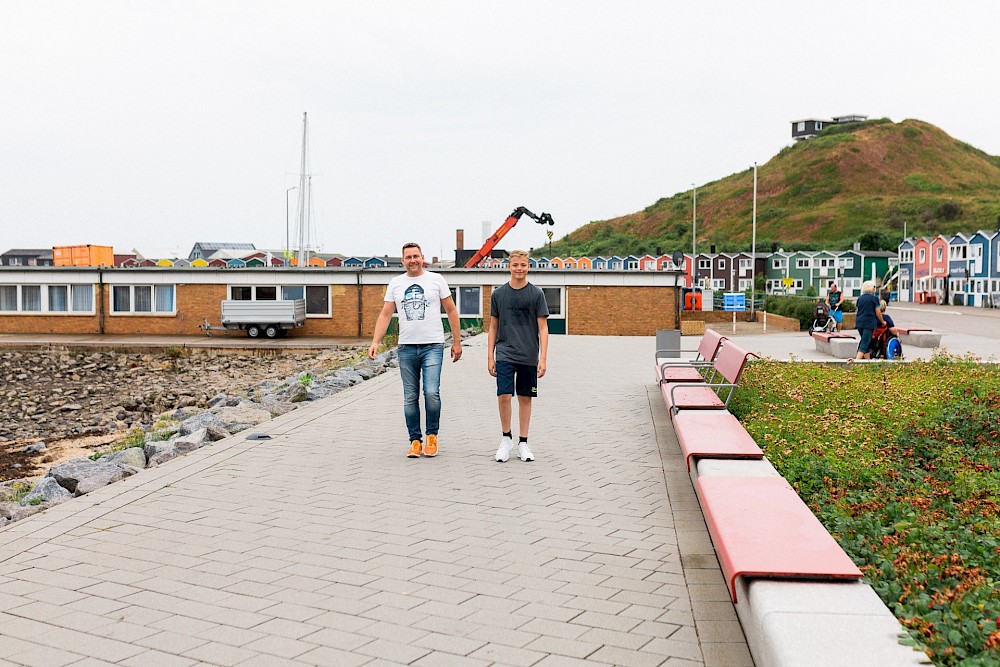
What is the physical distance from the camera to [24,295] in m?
36.7

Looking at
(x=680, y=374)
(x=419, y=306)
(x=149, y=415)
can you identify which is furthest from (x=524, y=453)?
(x=149, y=415)

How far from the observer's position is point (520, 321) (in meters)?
8.23

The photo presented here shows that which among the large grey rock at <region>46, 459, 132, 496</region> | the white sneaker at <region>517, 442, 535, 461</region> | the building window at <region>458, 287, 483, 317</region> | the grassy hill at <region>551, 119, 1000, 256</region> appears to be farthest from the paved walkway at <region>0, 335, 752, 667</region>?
the grassy hill at <region>551, 119, 1000, 256</region>

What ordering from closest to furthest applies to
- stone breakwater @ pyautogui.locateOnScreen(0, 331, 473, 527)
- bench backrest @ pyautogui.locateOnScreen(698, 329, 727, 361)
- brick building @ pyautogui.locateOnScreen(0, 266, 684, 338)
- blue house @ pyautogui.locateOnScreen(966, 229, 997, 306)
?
stone breakwater @ pyautogui.locateOnScreen(0, 331, 473, 527) → bench backrest @ pyautogui.locateOnScreen(698, 329, 727, 361) → brick building @ pyautogui.locateOnScreen(0, 266, 684, 338) → blue house @ pyautogui.locateOnScreen(966, 229, 997, 306)

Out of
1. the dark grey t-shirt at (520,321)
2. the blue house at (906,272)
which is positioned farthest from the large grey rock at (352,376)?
the blue house at (906,272)

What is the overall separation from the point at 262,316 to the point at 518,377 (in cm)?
2738

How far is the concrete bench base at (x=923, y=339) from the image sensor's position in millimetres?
22656

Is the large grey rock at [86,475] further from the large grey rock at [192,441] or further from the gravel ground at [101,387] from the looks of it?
the gravel ground at [101,387]

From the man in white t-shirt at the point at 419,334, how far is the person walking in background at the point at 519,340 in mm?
416

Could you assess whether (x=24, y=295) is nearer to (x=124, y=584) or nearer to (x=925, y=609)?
(x=124, y=584)

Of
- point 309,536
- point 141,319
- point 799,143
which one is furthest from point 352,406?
point 799,143

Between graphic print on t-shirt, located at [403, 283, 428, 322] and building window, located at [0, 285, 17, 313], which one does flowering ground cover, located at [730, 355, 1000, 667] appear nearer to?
graphic print on t-shirt, located at [403, 283, 428, 322]

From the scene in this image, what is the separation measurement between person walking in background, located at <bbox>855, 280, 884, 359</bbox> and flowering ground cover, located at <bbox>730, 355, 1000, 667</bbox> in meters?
3.94

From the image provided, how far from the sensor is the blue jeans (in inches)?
328
